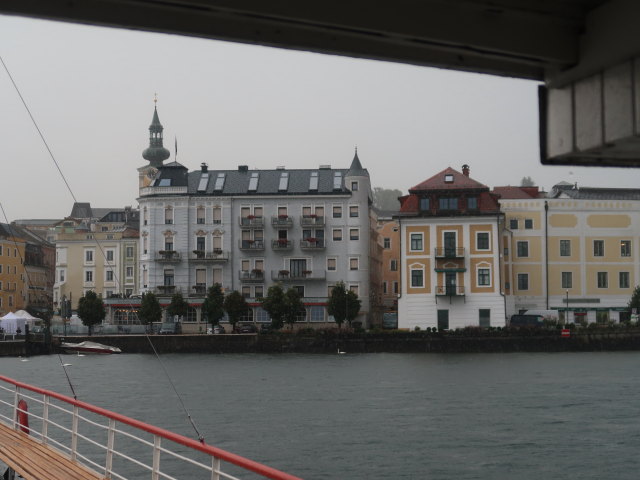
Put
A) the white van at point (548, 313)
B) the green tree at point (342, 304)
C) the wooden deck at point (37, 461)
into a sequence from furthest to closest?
the green tree at point (342, 304)
the white van at point (548, 313)
the wooden deck at point (37, 461)

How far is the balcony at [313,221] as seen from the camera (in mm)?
85750

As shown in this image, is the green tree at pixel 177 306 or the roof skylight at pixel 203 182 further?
the roof skylight at pixel 203 182

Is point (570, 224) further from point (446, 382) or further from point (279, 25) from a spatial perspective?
point (279, 25)

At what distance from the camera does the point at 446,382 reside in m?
47.4

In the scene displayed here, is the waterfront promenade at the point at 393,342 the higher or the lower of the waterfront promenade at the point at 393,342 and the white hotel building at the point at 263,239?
the lower

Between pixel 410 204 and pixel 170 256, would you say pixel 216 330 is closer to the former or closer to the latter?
pixel 170 256

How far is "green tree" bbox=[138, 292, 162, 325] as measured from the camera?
81438 mm

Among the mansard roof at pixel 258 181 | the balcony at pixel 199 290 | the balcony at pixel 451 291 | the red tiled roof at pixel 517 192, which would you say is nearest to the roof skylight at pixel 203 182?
the mansard roof at pixel 258 181

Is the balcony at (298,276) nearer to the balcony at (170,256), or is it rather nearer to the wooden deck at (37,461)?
the balcony at (170,256)

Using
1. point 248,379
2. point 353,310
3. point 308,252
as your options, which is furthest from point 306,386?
point 308,252

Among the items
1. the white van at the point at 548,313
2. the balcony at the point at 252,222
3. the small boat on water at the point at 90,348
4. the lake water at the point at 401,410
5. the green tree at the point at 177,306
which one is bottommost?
the lake water at the point at 401,410

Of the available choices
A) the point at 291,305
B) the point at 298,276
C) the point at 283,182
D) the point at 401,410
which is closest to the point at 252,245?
the point at 298,276

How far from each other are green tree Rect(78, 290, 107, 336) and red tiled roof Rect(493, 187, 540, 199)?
36274mm

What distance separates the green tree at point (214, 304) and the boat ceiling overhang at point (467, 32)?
75238mm
